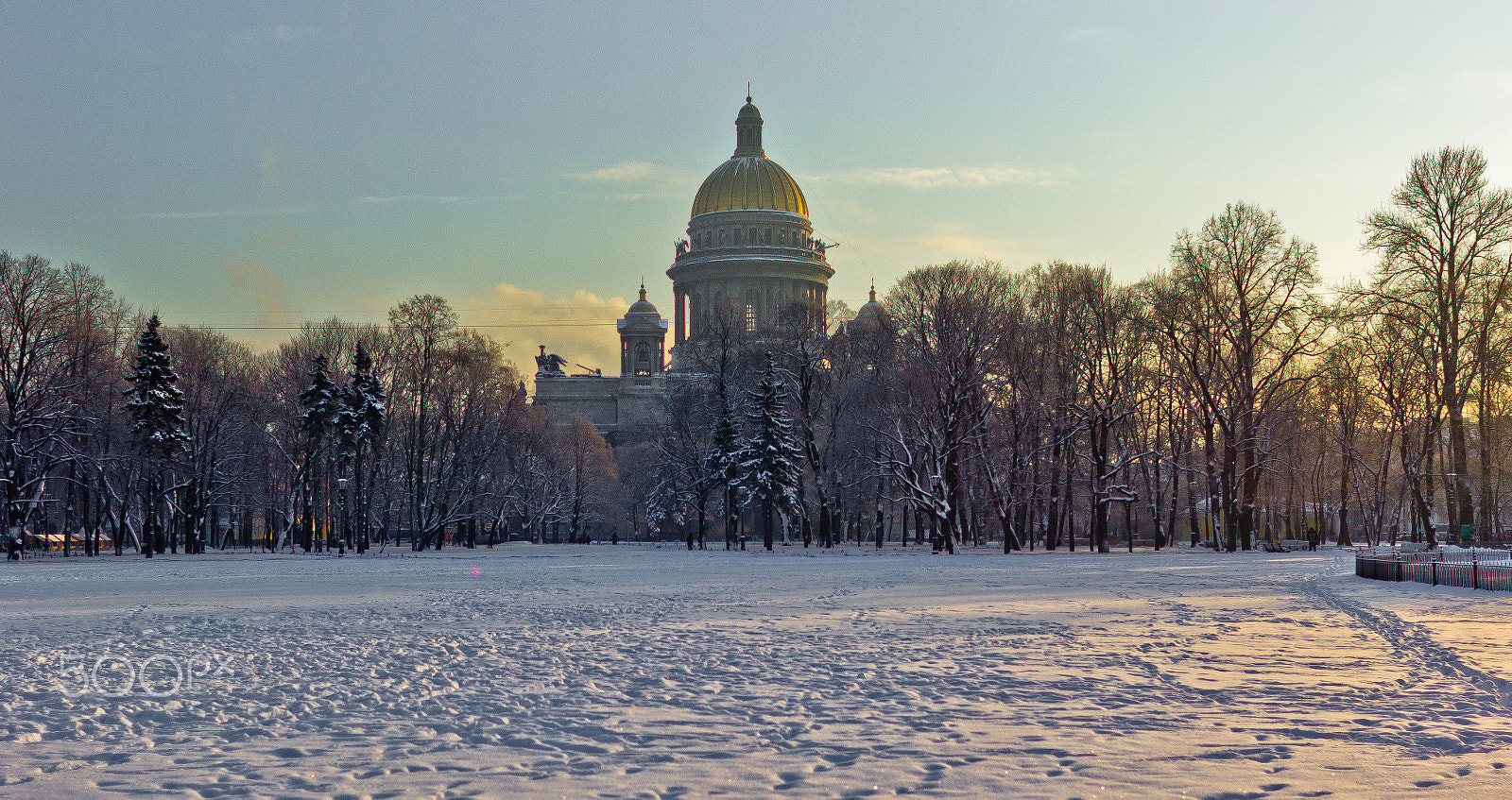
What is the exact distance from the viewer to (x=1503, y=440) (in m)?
51.5

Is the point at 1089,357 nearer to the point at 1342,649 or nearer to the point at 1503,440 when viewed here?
the point at 1503,440

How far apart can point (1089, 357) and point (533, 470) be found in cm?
3381

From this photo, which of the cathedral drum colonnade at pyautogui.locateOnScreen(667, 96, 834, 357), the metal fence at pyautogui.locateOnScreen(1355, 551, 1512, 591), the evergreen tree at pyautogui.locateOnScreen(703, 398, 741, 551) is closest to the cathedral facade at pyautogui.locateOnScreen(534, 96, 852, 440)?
the cathedral drum colonnade at pyautogui.locateOnScreen(667, 96, 834, 357)

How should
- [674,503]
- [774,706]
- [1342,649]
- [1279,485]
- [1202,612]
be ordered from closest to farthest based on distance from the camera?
1. [774,706]
2. [1342,649]
3. [1202,612]
4. [1279,485]
5. [674,503]

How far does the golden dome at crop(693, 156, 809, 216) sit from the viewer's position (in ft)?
388

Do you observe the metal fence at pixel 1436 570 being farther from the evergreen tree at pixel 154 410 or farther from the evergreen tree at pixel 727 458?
the evergreen tree at pixel 154 410

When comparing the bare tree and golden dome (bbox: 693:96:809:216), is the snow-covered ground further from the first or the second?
golden dome (bbox: 693:96:809:216)

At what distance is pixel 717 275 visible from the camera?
378 ft

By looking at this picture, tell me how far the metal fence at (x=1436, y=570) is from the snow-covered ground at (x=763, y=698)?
2.50 metres

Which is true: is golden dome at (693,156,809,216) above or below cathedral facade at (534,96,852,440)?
above

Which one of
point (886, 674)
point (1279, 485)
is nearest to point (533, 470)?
point (1279, 485)

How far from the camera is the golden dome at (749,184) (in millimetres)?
118250

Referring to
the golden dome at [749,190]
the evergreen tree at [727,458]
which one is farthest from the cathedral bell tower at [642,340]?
the evergreen tree at [727,458]

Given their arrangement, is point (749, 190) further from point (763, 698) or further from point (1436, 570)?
point (763, 698)
